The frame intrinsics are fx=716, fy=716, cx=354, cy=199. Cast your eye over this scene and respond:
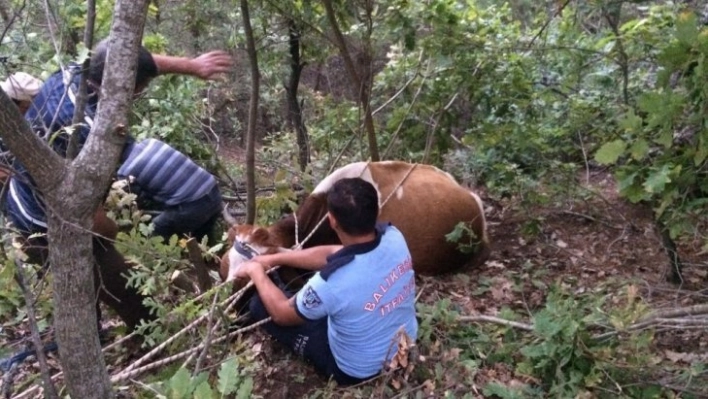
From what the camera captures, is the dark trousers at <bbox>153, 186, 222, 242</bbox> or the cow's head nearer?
the cow's head

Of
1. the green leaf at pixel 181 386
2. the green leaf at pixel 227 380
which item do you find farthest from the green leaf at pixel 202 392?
the green leaf at pixel 227 380

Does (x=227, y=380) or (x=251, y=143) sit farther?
(x=251, y=143)

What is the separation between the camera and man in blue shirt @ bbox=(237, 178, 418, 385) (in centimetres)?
314

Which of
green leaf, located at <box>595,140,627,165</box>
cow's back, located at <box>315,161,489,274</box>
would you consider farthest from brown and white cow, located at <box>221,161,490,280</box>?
green leaf, located at <box>595,140,627,165</box>

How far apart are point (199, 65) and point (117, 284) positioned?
117 centimetres

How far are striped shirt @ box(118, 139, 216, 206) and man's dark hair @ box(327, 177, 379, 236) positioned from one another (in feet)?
4.13

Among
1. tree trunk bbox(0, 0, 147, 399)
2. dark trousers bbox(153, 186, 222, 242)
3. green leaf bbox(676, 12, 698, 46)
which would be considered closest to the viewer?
tree trunk bbox(0, 0, 147, 399)

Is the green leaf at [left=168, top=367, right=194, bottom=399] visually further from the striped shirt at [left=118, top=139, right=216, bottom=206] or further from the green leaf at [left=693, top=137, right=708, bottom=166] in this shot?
the green leaf at [left=693, top=137, right=708, bottom=166]

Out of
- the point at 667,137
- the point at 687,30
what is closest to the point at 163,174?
the point at 667,137

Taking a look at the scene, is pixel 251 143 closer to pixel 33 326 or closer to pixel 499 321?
pixel 499 321

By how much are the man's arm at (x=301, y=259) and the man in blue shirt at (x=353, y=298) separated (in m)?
0.22

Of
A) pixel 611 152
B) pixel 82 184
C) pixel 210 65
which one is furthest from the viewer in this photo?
pixel 210 65

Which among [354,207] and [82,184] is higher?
[82,184]

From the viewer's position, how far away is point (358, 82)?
5203 mm
